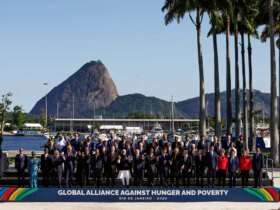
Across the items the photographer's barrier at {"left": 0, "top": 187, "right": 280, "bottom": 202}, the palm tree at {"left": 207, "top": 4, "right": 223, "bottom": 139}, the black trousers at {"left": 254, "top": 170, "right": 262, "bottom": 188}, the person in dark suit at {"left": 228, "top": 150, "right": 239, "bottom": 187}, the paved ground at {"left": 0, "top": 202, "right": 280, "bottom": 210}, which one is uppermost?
the palm tree at {"left": 207, "top": 4, "right": 223, "bottom": 139}

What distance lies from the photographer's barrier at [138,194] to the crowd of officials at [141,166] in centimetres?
213

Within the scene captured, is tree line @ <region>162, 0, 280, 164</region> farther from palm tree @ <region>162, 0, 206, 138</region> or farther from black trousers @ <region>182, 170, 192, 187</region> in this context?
black trousers @ <region>182, 170, 192, 187</region>

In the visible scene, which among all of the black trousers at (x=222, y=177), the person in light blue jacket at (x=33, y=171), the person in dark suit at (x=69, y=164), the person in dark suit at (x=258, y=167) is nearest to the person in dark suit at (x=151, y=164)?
the black trousers at (x=222, y=177)

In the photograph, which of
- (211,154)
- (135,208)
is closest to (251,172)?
(211,154)

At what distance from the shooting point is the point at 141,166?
85.7ft

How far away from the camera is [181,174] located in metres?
26.5

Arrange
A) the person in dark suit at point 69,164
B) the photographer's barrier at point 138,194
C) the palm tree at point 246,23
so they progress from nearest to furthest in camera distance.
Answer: the photographer's barrier at point 138,194, the person in dark suit at point 69,164, the palm tree at point 246,23

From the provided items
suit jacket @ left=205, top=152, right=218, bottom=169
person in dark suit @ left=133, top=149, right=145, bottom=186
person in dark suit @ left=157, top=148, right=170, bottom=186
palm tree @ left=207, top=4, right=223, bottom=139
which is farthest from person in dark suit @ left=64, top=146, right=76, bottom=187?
palm tree @ left=207, top=4, right=223, bottom=139

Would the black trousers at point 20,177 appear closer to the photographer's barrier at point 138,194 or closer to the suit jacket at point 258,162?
the photographer's barrier at point 138,194

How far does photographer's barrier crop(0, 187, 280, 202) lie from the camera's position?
23.8 metres

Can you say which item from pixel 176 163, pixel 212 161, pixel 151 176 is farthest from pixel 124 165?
pixel 212 161

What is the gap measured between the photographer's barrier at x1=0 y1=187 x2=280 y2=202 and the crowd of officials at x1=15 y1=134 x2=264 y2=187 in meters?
2.13

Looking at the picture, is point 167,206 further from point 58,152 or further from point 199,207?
point 58,152

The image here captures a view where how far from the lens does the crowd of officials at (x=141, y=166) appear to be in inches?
1028
